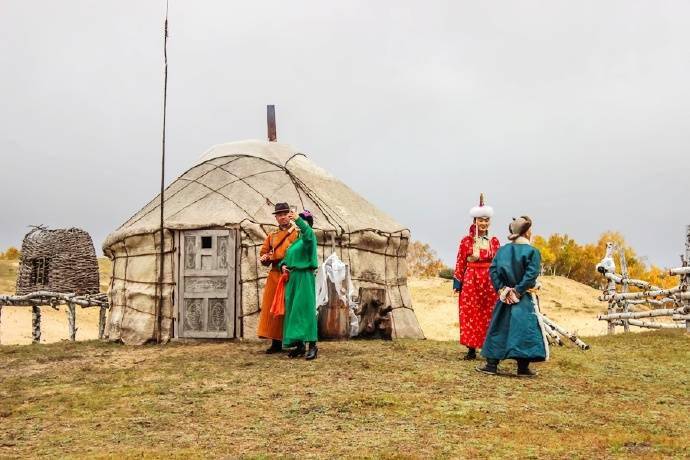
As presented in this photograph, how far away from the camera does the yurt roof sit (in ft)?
29.3

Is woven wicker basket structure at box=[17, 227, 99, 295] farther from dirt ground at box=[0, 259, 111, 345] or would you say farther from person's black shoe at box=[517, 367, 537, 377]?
person's black shoe at box=[517, 367, 537, 377]

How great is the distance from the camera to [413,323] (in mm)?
9820

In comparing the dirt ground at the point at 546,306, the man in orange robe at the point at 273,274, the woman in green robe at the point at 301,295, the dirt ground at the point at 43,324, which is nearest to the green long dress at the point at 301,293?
the woman in green robe at the point at 301,295

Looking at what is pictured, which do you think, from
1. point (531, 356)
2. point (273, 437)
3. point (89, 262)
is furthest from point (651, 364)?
point (89, 262)

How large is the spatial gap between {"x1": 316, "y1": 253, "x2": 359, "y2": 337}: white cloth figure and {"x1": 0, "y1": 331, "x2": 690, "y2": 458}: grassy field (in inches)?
52.2

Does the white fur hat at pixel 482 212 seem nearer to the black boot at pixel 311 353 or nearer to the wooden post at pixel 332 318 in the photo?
the black boot at pixel 311 353

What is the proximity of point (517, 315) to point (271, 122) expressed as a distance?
21.9ft

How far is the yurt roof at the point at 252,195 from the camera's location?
352 inches

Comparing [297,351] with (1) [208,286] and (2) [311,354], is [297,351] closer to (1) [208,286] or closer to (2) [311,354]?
(2) [311,354]

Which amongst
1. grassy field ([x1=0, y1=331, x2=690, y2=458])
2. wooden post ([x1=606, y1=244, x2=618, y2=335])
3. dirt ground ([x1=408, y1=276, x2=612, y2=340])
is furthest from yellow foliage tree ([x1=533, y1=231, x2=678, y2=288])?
grassy field ([x1=0, y1=331, x2=690, y2=458])

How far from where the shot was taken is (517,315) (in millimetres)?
5613

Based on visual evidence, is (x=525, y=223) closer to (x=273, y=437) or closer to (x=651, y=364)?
(x=651, y=364)

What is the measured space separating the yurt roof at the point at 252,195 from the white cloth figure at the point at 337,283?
1.91 ft

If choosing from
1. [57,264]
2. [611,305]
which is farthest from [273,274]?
[611,305]
